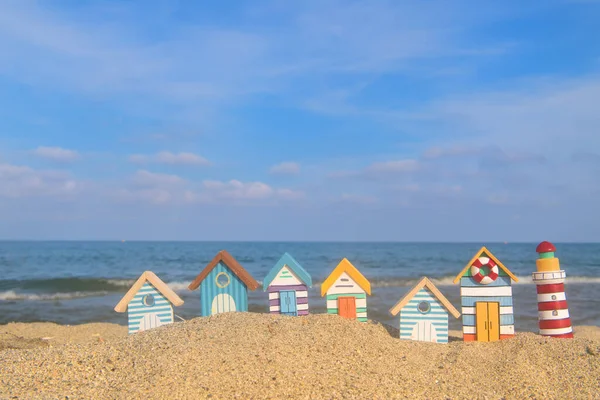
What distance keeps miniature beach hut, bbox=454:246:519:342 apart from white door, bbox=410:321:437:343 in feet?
1.80

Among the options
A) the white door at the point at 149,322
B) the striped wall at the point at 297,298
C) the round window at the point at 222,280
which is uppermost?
the round window at the point at 222,280

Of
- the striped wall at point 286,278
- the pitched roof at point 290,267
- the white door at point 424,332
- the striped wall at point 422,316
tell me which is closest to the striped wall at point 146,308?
the pitched roof at point 290,267

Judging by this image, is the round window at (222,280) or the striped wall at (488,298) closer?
the striped wall at (488,298)

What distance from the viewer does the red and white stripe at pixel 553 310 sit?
8.19 metres

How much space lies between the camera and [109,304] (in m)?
19.4

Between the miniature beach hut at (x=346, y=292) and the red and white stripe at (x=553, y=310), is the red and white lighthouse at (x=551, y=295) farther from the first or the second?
the miniature beach hut at (x=346, y=292)

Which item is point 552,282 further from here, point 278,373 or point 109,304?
point 109,304

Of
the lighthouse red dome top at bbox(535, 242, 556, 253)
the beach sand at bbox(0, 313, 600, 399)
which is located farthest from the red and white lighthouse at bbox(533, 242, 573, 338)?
the beach sand at bbox(0, 313, 600, 399)

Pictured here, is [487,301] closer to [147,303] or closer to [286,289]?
[286,289]

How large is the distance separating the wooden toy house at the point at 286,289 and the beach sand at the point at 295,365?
35cm

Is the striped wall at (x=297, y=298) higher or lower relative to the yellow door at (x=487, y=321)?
higher

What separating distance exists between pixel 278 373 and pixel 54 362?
8.52 feet

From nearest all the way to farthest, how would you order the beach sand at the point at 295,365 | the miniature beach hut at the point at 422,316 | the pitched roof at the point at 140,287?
the beach sand at the point at 295,365 < the miniature beach hut at the point at 422,316 < the pitched roof at the point at 140,287

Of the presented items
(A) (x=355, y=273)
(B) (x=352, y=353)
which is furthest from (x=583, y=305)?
(B) (x=352, y=353)
